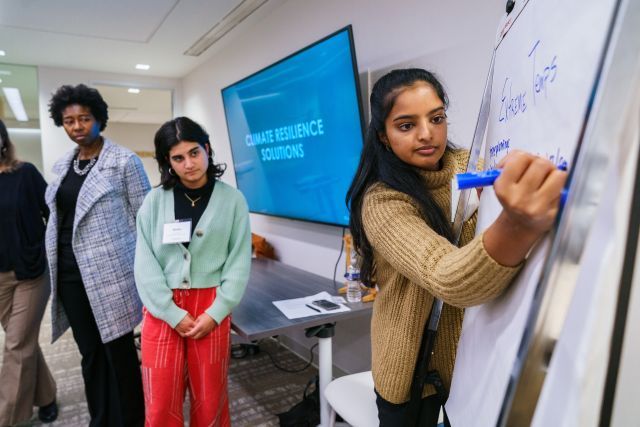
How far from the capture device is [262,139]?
2.94 m

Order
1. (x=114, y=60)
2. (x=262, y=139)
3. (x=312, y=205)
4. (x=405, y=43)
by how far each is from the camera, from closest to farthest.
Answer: (x=405, y=43) < (x=312, y=205) < (x=262, y=139) < (x=114, y=60)

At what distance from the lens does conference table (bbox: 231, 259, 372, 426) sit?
167 cm

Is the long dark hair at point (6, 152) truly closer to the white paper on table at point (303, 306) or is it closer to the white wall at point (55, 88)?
the white paper on table at point (303, 306)

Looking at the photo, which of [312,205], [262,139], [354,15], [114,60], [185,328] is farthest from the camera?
[114,60]

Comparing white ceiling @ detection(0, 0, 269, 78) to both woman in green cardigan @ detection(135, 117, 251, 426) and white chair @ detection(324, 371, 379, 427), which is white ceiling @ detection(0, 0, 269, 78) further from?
white chair @ detection(324, 371, 379, 427)

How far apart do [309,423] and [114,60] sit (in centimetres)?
416

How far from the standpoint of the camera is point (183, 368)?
163 centimetres

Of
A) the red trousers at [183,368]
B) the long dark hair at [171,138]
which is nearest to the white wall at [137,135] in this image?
the long dark hair at [171,138]

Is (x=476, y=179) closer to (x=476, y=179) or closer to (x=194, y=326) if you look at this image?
(x=476, y=179)

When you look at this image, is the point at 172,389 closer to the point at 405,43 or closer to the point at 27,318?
the point at 27,318

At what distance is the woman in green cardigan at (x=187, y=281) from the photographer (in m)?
1.58

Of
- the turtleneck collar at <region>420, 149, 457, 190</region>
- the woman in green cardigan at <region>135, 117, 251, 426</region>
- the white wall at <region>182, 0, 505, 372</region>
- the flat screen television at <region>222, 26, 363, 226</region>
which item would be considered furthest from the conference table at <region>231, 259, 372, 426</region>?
the turtleneck collar at <region>420, 149, 457, 190</region>

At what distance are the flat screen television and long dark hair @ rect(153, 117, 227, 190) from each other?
0.74 m

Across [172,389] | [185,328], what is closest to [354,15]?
[185,328]
